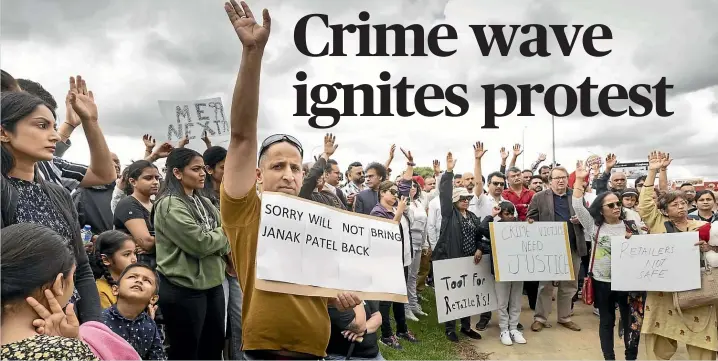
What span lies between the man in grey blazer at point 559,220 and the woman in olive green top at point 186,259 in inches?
177

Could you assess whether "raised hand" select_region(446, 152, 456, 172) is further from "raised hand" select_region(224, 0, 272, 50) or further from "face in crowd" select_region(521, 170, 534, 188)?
"raised hand" select_region(224, 0, 272, 50)

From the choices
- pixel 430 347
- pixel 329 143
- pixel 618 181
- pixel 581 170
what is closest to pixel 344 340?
pixel 329 143

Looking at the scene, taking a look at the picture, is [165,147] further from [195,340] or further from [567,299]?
[567,299]

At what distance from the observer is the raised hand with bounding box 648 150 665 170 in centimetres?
543

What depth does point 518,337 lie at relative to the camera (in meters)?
6.48

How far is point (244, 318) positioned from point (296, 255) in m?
0.33

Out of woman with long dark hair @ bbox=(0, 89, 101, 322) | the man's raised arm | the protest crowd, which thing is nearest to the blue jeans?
the protest crowd

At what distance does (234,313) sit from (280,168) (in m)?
2.56

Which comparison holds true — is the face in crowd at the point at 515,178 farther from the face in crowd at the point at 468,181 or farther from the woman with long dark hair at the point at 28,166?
the woman with long dark hair at the point at 28,166

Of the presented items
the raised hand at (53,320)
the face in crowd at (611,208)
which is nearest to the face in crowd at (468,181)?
the face in crowd at (611,208)

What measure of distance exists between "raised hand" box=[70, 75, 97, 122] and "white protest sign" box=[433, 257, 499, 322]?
4.55 metres

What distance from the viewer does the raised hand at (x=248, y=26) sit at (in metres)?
1.76

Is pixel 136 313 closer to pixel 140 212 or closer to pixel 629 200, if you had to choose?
pixel 140 212

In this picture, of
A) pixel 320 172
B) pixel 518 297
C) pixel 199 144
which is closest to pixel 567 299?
pixel 518 297
